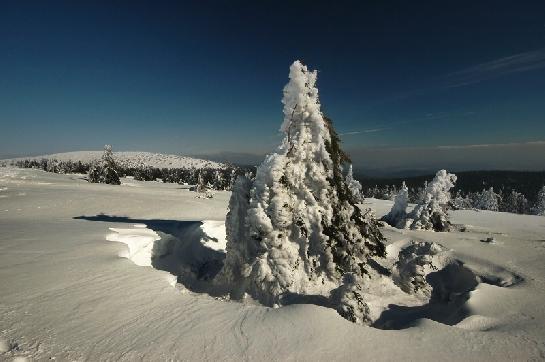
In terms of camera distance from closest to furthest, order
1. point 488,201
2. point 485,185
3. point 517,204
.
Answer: point 488,201 → point 517,204 → point 485,185

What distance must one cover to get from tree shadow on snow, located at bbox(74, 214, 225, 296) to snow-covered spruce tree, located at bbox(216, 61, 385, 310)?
1384mm

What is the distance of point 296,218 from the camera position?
997 centimetres

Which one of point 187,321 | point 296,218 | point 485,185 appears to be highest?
point 296,218

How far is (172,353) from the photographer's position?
5379mm

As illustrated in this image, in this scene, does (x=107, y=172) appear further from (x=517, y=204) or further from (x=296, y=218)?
(x=517, y=204)

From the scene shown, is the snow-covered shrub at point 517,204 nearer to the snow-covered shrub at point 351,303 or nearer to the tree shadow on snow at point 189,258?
the tree shadow on snow at point 189,258

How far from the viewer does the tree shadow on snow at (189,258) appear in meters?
11.1

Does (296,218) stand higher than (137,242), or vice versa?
(296,218)

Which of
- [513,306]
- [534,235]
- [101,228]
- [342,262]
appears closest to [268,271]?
[342,262]

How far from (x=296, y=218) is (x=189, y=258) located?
5743 millimetres

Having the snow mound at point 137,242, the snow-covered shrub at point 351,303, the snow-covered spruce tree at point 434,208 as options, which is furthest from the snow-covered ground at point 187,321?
the snow-covered spruce tree at point 434,208

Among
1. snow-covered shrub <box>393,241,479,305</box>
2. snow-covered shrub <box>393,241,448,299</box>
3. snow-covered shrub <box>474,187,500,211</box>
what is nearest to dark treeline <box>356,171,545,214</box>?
snow-covered shrub <box>474,187,500,211</box>

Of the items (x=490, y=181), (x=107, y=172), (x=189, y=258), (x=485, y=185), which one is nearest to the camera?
(x=189, y=258)

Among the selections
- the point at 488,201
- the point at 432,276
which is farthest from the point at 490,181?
the point at 432,276
